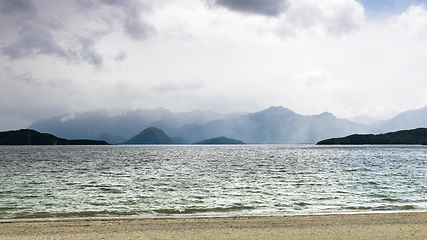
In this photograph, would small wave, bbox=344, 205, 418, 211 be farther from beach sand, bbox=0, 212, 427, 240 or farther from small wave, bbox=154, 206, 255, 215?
small wave, bbox=154, 206, 255, 215

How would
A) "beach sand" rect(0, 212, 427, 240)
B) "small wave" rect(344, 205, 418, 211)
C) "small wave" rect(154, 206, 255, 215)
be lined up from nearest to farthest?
"beach sand" rect(0, 212, 427, 240) → "small wave" rect(154, 206, 255, 215) → "small wave" rect(344, 205, 418, 211)

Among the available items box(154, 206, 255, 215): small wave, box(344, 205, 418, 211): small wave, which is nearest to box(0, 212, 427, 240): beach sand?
box(154, 206, 255, 215): small wave

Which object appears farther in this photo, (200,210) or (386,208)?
(386,208)

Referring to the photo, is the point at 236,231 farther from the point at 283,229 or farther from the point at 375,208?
the point at 375,208

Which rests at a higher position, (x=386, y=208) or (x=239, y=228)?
→ (x=239, y=228)

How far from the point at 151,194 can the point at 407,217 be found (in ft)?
76.9

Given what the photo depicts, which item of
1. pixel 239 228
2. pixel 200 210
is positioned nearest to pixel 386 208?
pixel 200 210

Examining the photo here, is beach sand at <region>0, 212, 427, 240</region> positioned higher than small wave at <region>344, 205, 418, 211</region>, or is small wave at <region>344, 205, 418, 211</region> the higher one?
beach sand at <region>0, 212, 427, 240</region>

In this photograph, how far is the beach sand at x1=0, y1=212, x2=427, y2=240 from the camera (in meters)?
15.7

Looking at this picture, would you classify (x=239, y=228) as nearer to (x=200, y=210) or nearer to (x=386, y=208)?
(x=200, y=210)

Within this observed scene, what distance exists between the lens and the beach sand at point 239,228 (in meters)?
15.7

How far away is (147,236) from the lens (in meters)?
15.7

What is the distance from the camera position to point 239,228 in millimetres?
17281

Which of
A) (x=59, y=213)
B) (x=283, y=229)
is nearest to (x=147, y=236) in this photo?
(x=283, y=229)
